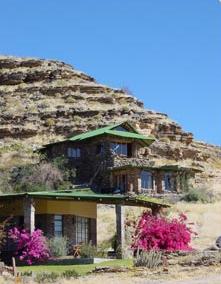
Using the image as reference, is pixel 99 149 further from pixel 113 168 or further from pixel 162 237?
pixel 162 237

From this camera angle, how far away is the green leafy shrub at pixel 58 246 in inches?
1444

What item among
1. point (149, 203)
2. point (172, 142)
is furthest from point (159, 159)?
point (149, 203)

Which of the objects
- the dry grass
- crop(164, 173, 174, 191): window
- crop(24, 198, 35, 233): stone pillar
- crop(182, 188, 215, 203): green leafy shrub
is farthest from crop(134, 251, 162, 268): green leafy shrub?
crop(164, 173, 174, 191): window

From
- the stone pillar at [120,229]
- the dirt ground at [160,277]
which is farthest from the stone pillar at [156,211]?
the dirt ground at [160,277]

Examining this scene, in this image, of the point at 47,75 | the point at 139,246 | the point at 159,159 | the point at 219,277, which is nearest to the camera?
the point at 219,277

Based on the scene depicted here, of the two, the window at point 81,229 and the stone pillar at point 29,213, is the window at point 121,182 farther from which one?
the stone pillar at point 29,213

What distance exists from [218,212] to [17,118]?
1216 inches

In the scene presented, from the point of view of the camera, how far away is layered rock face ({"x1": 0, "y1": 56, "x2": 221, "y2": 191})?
73875 millimetres

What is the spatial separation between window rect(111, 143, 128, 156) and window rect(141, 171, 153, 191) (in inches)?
133

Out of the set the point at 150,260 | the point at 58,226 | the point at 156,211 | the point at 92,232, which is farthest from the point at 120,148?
the point at 150,260

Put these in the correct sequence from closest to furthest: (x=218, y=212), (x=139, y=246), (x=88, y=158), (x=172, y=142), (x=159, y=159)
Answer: (x=139, y=246) < (x=218, y=212) < (x=88, y=158) < (x=159, y=159) < (x=172, y=142)

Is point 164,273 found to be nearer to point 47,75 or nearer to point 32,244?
point 32,244

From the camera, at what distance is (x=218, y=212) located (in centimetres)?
5306

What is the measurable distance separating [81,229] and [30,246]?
578 centimetres
